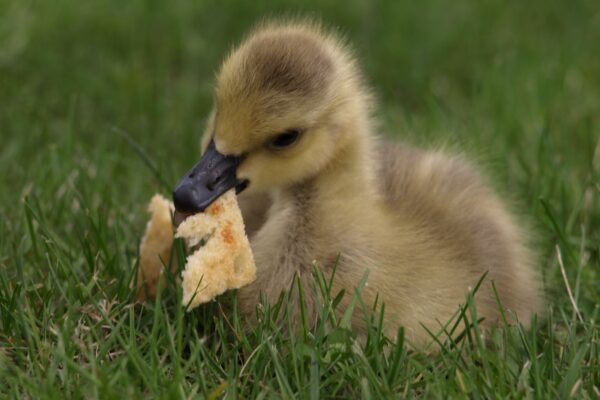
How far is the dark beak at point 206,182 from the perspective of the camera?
81.6 inches

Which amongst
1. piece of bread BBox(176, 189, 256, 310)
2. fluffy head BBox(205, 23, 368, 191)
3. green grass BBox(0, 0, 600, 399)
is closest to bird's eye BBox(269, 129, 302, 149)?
fluffy head BBox(205, 23, 368, 191)

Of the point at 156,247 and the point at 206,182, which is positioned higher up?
the point at 206,182

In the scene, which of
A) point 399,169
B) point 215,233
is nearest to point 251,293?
point 215,233

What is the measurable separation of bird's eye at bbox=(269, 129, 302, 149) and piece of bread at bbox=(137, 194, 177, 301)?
1.24 feet

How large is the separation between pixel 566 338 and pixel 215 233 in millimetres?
802

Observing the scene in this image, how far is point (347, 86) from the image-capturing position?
7.63ft

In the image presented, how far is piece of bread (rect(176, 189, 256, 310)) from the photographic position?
211 cm

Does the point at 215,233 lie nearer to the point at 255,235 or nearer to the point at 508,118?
the point at 255,235

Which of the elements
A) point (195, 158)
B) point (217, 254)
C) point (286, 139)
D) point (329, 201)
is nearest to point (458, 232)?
point (329, 201)

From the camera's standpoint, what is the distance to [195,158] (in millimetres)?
3453

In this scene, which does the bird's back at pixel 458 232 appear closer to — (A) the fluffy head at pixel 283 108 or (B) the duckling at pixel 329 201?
(B) the duckling at pixel 329 201

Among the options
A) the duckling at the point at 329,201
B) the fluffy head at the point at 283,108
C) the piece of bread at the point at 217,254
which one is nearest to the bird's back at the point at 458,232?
the duckling at the point at 329,201

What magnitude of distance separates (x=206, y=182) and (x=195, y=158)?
1.36 metres

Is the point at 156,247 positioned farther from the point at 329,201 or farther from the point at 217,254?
the point at 329,201
